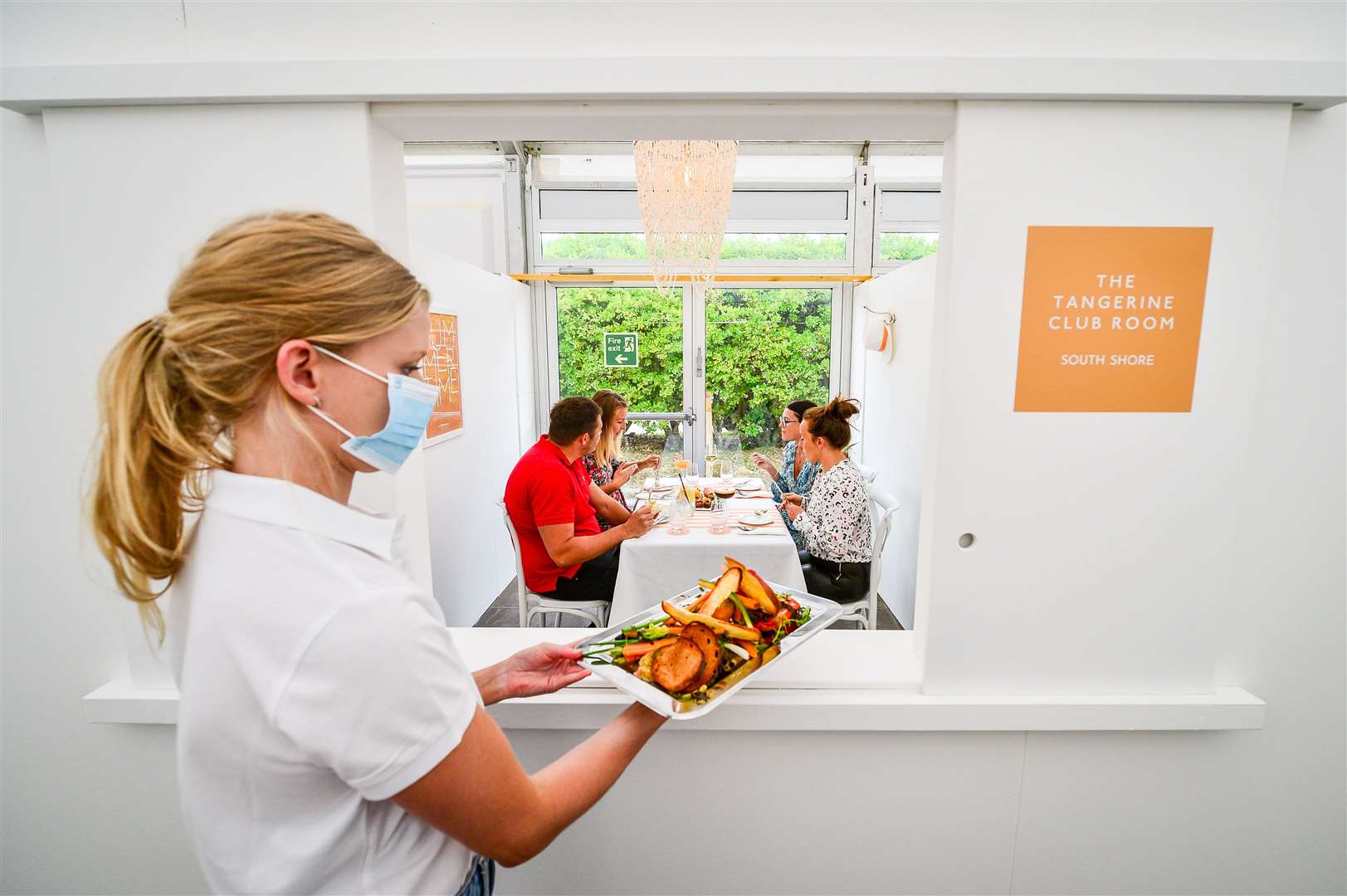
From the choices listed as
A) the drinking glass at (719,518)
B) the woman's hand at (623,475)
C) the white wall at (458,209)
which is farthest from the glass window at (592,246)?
the drinking glass at (719,518)

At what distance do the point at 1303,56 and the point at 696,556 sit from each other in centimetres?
235

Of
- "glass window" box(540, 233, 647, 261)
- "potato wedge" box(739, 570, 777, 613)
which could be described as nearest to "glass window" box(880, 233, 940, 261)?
"glass window" box(540, 233, 647, 261)

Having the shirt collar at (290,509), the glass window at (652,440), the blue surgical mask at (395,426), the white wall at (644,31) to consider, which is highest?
the white wall at (644,31)

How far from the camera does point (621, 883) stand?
4.66 feet

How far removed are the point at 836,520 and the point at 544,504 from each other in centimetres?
149

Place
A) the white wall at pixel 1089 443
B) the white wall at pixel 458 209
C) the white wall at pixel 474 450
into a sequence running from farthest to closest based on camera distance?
the white wall at pixel 458 209 < the white wall at pixel 474 450 < the white wall at pixel 1089 443

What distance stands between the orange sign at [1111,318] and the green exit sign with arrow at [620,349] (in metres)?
4.62

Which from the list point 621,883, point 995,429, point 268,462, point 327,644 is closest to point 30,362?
point 268,462

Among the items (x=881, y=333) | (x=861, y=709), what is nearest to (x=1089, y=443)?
(x=861, y=709)

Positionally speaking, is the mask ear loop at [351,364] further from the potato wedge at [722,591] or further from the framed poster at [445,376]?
the framed poster at [445,376]

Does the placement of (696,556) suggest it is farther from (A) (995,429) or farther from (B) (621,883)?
(A) (995,429)

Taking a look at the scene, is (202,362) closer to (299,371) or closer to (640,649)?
(299,371)

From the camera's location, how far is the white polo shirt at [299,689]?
0.63 metres

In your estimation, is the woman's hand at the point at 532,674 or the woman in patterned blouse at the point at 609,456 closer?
the woman's hand at the point at 532,674
